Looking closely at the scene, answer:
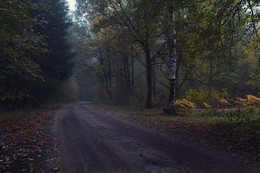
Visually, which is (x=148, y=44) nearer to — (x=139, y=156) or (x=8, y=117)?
(x=8, y=117)

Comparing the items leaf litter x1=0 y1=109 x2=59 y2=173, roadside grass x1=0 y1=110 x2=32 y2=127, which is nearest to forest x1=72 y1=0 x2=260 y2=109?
leaf litter x1=0 y1=109 x2=59 y2=173

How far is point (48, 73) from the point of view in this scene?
71.2 feet

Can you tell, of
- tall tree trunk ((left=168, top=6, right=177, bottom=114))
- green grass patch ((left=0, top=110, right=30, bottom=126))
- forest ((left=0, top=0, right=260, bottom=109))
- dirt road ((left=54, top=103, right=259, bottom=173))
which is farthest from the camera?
tall tree trunk ((left=168, top=6, right=177, bottom=114))

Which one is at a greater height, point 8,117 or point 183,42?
point 183,42

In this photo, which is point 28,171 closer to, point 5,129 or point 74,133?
point 74,133

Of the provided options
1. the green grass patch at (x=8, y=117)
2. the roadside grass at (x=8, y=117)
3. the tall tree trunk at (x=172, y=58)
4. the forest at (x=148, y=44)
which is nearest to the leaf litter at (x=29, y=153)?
the forest at (x=148, y=44)

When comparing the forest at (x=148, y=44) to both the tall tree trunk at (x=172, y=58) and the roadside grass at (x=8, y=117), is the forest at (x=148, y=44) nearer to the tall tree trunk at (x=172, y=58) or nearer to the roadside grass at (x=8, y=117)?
the tall tree trunk at (x=172, y=58)

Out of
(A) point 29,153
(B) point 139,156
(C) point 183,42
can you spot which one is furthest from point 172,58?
(A) point 29,153

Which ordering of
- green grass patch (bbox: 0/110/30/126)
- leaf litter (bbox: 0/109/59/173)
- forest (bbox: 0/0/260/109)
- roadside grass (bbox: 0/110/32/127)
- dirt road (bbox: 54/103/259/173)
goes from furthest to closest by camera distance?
green grass patch (bbox: 0/110/30/126) → roadside grass (bbox: 0/110/32/127) → forest (bbox: 0/0/260/109) → leaf litter (bbox: 0/109/59/173) → dirt road (bbox: 54/103/259/173)

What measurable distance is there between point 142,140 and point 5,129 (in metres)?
7.14

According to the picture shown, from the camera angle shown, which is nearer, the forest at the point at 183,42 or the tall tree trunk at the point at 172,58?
the forest at the point at 183,42

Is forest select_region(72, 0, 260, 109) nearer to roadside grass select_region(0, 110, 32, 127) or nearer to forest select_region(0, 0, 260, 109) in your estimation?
forest select_region(0, 0, 260, 109)

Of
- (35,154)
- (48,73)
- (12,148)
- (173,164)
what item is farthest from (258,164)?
(48,73)

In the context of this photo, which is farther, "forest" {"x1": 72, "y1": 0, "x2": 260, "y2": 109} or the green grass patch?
the green grass patch
